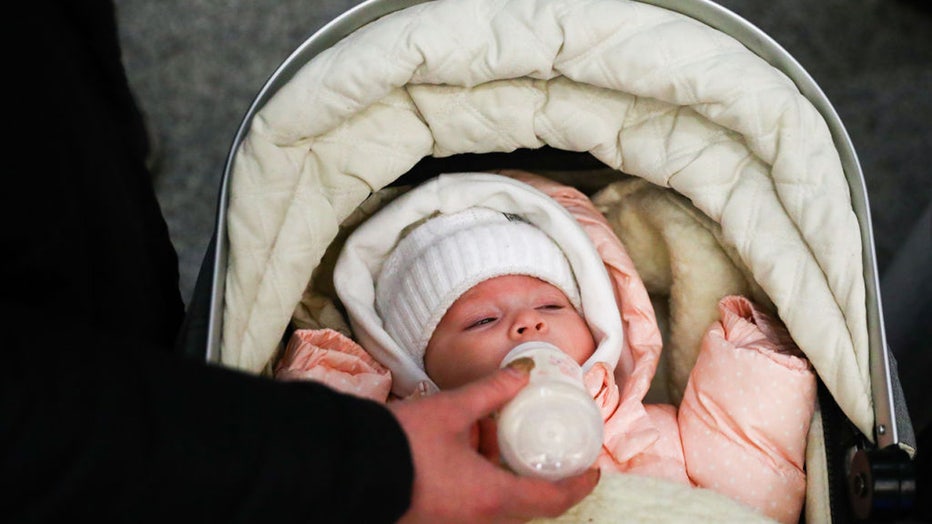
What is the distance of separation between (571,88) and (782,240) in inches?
10.5

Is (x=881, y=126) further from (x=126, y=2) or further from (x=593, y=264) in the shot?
(x=126, y=2)

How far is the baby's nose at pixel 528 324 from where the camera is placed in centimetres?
93

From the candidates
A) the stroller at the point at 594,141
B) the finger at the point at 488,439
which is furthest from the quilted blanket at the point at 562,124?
the finger at the point at 488,439

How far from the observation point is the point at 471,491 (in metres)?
0.62

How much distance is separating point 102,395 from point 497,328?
516 mm

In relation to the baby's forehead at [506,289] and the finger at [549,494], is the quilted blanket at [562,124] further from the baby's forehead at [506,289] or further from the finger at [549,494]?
the finger at [549,494]

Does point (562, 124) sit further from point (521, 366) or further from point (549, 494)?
point (549, 494)

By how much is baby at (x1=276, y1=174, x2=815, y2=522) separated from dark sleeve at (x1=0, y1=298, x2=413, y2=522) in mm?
393

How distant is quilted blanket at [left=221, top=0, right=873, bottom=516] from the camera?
854 mm

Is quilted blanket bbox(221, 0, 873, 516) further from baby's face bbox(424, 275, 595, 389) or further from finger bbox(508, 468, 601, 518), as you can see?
finger bbox(508, 468, 601, 518)

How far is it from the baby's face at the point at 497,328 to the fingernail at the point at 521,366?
149 millimetres

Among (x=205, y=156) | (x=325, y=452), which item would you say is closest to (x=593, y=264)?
(x=325, y=452)

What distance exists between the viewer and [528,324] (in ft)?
3.05

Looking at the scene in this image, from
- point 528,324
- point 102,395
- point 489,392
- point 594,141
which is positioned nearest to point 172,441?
point 102,395
